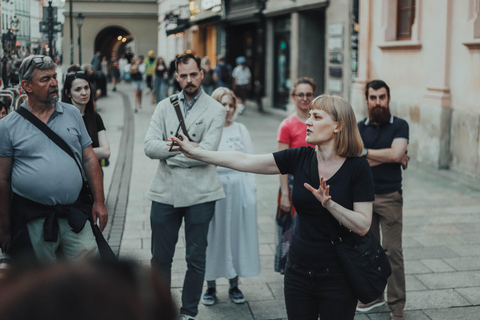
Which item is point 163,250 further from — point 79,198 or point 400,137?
point 400,137

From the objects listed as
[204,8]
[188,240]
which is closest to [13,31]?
[188,240]

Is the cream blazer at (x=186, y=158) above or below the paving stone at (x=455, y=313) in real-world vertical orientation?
above

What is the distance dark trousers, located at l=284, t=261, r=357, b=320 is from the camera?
127 inches

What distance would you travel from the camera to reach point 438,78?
1120cm

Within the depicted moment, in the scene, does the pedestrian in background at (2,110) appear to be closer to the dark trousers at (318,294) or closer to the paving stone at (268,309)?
the paving stone at (268,309)

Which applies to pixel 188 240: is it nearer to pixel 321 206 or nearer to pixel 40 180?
pixel 40 180

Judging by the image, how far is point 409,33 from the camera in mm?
12703

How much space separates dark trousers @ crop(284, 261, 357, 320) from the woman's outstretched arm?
0.53 meters

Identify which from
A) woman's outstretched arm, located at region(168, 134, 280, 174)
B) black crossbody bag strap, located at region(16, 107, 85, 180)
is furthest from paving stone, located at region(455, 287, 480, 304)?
black crossbody bag strap, located at region(16, 107, 85, 180)

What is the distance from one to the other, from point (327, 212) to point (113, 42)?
63547 mm

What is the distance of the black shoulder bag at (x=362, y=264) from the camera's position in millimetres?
3166

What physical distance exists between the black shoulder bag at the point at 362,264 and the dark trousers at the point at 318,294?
6cm

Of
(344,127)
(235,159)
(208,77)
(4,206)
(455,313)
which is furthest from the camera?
(208,77)

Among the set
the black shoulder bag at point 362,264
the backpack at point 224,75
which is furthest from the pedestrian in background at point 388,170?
the backpack at point 224,75
